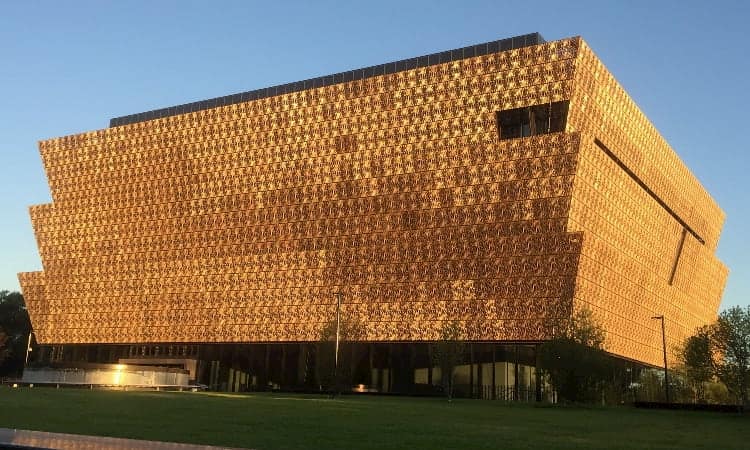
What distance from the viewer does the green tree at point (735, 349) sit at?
56.2 meters

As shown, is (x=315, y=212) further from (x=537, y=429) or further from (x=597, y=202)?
(x=537, y=429)

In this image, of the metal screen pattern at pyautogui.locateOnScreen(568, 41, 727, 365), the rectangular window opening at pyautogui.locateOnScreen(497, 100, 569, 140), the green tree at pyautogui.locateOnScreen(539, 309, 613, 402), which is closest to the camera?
the green tree at pyautogui.locateOnScreen(539, 309, 613, 402)

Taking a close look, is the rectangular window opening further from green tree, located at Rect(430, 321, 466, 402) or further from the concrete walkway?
the concrete walkway

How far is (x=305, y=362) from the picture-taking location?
8494 cm

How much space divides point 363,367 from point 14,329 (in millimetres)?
76690

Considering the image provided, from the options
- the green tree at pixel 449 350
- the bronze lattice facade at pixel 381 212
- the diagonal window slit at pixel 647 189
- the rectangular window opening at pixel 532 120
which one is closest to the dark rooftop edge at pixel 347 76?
the bronze lattice facade at pixel 381 212

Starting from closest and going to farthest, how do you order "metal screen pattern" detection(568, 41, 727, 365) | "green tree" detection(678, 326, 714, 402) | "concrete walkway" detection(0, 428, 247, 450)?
"concrete walkway" detection(0, 428, 247, 450)
"green tree" detection(678, 326, 714, 402)
"metal screen pattern" detection(568, 41, 727, 365)

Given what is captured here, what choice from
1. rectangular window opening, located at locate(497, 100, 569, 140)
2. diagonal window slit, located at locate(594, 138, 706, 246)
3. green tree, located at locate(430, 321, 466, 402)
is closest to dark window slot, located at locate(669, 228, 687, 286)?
diagonal window slit, located at locate(594, 138, 706, 246)

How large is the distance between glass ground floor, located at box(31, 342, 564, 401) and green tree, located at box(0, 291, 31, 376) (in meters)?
40.3

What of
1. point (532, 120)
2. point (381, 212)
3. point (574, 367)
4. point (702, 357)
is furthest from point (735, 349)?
point (381, 212)

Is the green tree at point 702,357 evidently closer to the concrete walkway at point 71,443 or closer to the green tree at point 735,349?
the green tree at point 735,349

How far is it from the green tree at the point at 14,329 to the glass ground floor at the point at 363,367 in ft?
132

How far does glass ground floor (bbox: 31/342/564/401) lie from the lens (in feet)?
245

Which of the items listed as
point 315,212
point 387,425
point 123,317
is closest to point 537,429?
point 387,425
